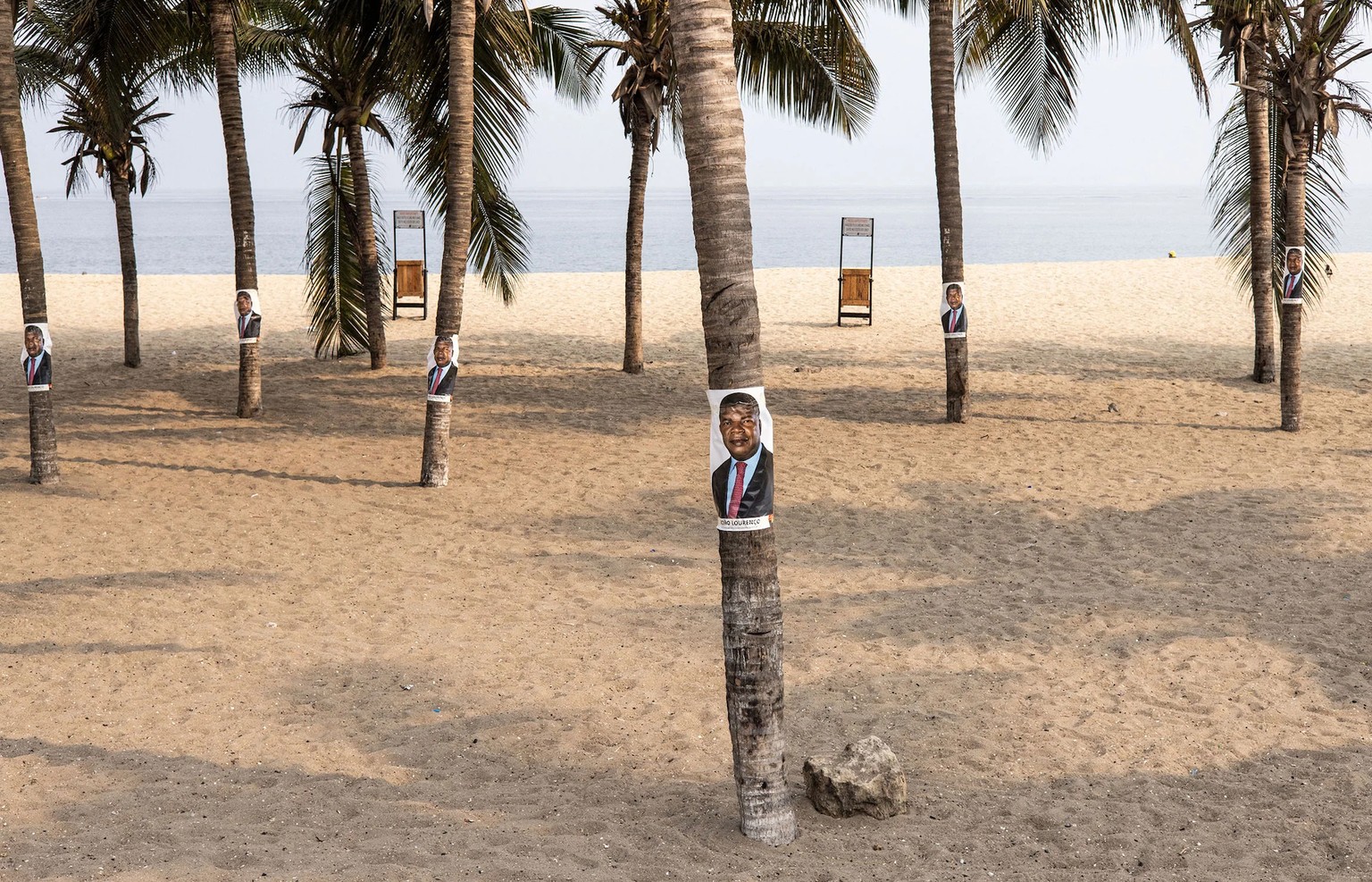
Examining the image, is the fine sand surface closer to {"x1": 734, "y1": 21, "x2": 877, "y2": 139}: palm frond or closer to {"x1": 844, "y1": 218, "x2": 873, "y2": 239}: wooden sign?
{"x1": 734, "y1": 21, "x2": 877, "y2": 139}: palm frond

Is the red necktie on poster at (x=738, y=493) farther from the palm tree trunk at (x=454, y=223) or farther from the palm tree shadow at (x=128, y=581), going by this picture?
the palm tree trunk at (x=454, y=223)

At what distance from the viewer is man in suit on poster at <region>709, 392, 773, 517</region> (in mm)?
4027

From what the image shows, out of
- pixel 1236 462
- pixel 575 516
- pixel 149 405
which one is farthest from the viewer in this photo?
pixel 149 405

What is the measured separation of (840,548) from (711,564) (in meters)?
0.94

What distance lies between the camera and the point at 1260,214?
12844 mm

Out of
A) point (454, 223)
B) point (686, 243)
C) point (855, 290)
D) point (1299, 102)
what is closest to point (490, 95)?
point (454, 223)

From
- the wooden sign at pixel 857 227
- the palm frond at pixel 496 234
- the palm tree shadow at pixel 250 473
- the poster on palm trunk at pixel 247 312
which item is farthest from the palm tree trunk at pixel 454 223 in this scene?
the wooden sign at pixel 857 227

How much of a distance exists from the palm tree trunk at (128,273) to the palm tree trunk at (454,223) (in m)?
6.57

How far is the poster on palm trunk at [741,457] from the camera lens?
403 centimetres

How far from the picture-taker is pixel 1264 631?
246 inches

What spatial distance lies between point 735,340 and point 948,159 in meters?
8.11

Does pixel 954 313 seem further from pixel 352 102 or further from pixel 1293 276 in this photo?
pixel 352 102

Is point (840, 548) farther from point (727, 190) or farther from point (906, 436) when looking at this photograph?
point (727, 190)

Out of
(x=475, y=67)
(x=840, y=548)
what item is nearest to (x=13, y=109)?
(x=475, y=67)
